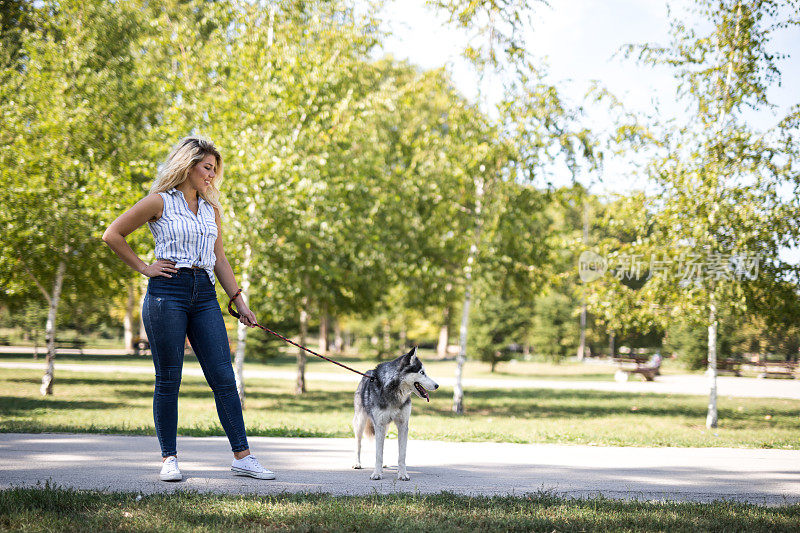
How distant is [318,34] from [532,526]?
45.3 feet

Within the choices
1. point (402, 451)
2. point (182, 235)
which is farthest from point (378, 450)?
point (182, 235)

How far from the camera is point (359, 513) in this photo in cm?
408

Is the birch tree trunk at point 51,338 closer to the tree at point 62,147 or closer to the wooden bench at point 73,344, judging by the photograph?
the tree at point 62,147

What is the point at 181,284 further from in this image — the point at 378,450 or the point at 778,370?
the point at 778,370

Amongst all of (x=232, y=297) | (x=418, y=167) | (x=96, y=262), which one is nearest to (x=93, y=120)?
(x=96, y=262)

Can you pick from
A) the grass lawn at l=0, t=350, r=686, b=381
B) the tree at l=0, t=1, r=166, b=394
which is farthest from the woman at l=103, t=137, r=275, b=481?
the grass lawn at l=0, t=350, r=686, b=381

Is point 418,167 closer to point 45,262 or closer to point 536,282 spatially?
point 536,282

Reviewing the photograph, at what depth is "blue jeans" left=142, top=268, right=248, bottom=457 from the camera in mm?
4652

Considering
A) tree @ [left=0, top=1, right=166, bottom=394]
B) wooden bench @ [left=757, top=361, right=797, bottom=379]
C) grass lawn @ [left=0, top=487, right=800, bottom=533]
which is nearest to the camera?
grass lawn @ [left=0, top=487, right=800, bottom=533]

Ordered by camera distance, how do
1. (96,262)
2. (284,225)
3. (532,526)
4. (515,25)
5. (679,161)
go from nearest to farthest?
(532,526), (515,25), (679,161), (284,225), (96,262)

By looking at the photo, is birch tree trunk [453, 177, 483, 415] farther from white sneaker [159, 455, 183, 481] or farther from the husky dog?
white sneaker [159, 455, 183, 481]

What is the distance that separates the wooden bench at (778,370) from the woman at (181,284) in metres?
33.4

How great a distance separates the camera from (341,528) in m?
3.75

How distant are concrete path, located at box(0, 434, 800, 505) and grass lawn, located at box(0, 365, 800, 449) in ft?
4.35
